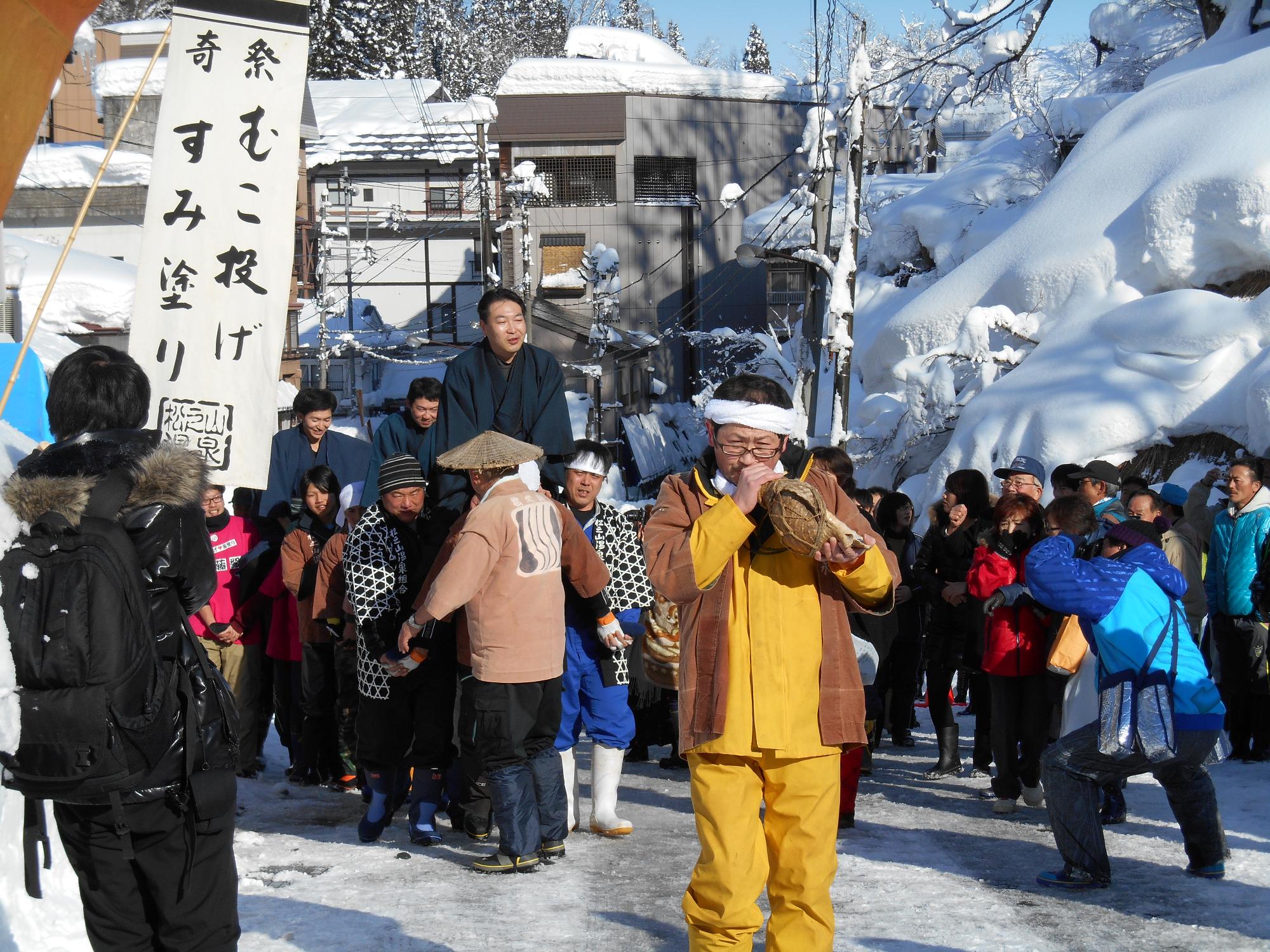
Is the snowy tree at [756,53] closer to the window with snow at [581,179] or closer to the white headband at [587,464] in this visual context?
the window with snow at [581,179]

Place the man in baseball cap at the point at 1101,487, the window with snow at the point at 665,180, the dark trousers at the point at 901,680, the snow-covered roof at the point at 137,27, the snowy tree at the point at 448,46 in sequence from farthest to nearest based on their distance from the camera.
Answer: the snowy tree at the point at 448,46 → the window with snow at the point at 665,180 → the snow-covered roof at the point at 137,27 → the dark trousers at the point at 901,680 → the man in baseball cap at the point at 1101,487

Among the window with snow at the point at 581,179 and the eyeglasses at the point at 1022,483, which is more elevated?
the window with snow at the point at 581,179

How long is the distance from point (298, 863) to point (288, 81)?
3590mm

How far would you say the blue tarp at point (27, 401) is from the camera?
20.9ft

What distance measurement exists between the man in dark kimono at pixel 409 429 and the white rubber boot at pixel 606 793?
182cm

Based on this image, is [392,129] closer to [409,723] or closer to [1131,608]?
[409,723]

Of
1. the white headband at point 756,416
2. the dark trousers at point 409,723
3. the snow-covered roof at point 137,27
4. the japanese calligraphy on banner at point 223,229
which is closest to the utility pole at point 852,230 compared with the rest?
the dark trousers at point 409,723

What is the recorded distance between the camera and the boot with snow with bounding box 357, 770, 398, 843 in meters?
6.05

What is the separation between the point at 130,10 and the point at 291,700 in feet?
145

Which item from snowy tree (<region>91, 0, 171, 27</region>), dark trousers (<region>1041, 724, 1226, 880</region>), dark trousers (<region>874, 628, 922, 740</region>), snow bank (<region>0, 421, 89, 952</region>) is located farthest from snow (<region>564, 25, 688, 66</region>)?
snow bank (<region>0, 421, 89, 952</region>)

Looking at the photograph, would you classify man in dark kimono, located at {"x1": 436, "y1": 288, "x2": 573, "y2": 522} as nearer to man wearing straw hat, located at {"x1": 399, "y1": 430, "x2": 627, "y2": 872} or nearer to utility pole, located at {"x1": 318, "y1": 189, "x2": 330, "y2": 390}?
man wearing straw hat, located at {"x1": 399, "y1": 430, "x2": 627, "y2": 872}

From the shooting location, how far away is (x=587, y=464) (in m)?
6.47

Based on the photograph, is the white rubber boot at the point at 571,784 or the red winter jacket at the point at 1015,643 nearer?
the white rubber boot at the point at 571,784

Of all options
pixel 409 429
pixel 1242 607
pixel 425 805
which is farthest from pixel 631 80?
pixel 425 805
